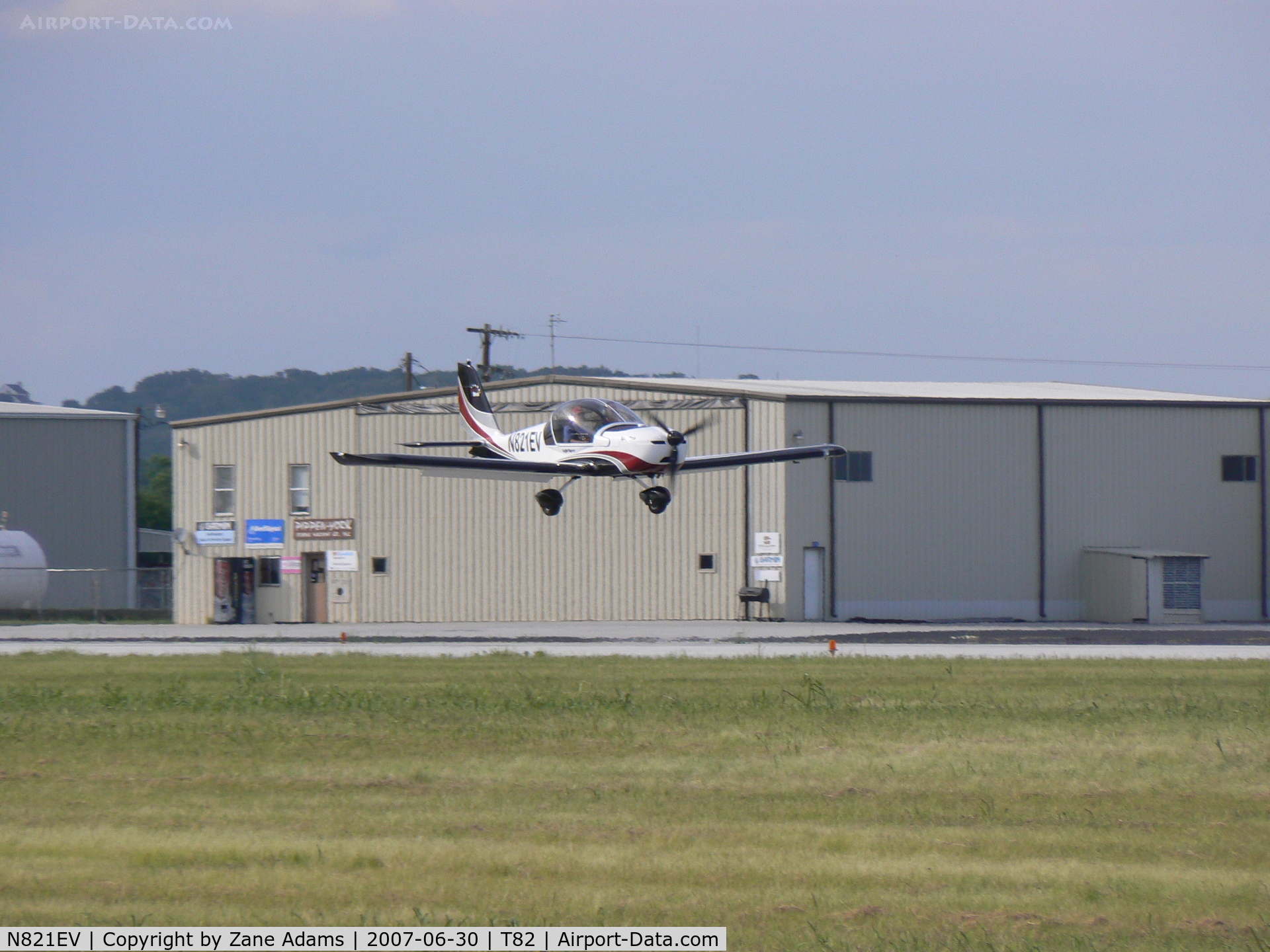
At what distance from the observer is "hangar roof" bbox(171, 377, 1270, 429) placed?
165 feet

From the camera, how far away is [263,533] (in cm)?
5350

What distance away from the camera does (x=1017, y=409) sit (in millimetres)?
51000

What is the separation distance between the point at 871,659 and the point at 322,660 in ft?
41.4

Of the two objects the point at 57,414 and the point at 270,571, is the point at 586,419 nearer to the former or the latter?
the point at 270,571

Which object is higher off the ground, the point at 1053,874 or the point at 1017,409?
the point at 1017,409

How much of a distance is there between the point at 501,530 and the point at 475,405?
14824 mm

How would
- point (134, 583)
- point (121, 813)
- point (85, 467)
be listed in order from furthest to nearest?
1. point (85, 467)
2. point (134, 583)
3. point (121, 813)

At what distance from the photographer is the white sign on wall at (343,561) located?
52.0 metres

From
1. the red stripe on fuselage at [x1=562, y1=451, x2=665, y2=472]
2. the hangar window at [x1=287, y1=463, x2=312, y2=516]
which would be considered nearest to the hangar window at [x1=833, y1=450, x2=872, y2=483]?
the hangar window at [x1=287, y1=463, x2=312, y2=516]

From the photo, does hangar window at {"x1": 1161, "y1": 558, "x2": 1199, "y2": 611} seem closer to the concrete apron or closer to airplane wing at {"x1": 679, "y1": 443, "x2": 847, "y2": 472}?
the concrete apron

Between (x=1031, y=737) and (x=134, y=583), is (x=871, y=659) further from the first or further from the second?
(x=134, y=583)

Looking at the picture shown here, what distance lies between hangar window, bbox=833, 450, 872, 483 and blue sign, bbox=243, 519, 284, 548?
2196 cm

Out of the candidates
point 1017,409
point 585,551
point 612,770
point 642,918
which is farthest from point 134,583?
point 642,918

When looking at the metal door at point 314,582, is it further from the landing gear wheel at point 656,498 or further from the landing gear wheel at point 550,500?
the landing gear wheel at point 656,498
